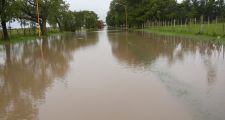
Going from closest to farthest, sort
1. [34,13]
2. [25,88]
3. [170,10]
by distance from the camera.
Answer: [25,88] → [34,13] → [170,10]

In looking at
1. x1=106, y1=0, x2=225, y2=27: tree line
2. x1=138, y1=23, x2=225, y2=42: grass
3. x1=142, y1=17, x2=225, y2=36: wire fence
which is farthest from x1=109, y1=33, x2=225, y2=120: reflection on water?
x1=106, y1=0, x2=225, y2=27: tree line

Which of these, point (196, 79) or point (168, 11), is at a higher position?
point (168, 11)

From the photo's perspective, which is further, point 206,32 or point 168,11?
point 168,11

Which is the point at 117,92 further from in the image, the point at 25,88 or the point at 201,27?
the point at 201,27

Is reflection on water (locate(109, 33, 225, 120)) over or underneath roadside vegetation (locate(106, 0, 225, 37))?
underneath

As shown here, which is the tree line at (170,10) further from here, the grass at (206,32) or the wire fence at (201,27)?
the grass at (206,32)

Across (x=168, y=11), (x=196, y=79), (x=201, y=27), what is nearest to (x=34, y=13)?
(x=168, y=11)

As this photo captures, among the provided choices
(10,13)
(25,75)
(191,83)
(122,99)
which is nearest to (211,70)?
(191,83)

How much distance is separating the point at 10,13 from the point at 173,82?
33.4 m

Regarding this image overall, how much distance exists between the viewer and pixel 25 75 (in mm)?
12500

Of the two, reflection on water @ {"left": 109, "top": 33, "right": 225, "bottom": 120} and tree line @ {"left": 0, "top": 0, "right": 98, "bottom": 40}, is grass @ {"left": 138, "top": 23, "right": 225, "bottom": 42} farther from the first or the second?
tree line @ {"left": 0, "top": 0, "right": 98, "bottom": 40}

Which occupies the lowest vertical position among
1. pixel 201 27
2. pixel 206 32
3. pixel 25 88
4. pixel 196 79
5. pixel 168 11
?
pixel 25 88

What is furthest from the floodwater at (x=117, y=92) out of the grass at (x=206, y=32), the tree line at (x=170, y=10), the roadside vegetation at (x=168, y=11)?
the tree line at (x=170, y=10)

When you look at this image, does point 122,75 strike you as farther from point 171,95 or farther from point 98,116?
point 98,116
